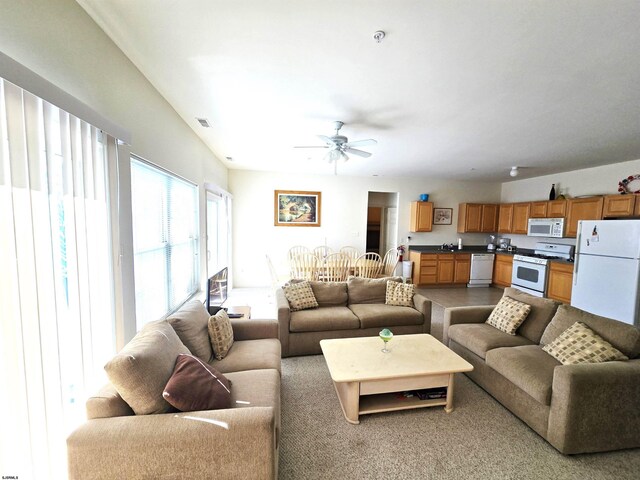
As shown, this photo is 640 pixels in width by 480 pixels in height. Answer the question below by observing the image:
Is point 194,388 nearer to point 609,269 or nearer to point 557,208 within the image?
point 609,269

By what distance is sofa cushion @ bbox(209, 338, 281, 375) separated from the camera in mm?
1860

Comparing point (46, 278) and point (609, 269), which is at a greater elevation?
point (46, 278)

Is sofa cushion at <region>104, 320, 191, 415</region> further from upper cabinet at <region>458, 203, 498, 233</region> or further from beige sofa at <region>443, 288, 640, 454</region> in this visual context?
upper cabinet at <region>458, 203, 498, 233</region>

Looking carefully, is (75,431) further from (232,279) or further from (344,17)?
(232,279)

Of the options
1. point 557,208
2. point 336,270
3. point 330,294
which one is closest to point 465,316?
point 330,294

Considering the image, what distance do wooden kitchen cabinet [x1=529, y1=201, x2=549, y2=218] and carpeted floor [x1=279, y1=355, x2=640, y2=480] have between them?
16.1 feet

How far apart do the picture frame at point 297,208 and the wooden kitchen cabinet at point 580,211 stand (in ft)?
16.0

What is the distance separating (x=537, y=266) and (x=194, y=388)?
6082 mm

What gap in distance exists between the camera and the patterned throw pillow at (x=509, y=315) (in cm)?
243

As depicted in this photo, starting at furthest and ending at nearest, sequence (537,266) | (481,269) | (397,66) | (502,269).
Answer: (481,269), (502,269), (537,266), (397,66)

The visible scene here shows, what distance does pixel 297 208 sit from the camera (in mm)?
5926

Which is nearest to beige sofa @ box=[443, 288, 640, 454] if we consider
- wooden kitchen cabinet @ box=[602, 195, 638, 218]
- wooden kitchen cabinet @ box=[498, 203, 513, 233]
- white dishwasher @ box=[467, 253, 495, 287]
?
wooden kitchen cabinet @ box=[602, 195, 638, 218]

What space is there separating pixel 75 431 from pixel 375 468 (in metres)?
1.55

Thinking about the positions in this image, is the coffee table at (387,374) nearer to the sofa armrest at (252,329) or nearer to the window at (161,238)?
the sofa armrest at (252,329)
